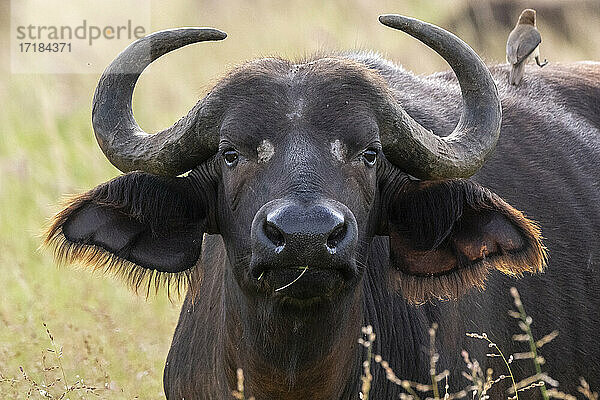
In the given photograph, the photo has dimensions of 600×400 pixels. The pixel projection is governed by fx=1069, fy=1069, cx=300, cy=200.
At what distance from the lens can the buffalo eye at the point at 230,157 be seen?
15.0 ft

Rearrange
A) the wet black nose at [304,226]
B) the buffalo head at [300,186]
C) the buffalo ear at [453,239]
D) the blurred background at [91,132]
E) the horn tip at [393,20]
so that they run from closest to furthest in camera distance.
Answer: the wet black nose at [304,226]
the buffalo head at [300,186]
the horn tip at [393,20]
the buffalo ear at [453,239]
the blurred background at [91,132]

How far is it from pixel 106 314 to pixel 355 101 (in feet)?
12.9

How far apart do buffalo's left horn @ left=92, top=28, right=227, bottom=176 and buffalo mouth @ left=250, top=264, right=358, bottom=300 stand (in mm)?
744

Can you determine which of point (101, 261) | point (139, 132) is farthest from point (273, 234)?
point (101, 261)

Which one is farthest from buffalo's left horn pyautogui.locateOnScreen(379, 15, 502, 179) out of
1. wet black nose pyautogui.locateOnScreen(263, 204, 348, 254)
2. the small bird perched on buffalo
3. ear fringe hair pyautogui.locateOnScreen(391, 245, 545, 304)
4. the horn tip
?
the small bird perched on buffalo

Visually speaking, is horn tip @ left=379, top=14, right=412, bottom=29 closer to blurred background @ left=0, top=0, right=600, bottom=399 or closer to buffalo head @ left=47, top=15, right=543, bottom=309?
buffalo head @ left=47, top=15, right=543, bottom=309

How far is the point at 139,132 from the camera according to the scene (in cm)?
495

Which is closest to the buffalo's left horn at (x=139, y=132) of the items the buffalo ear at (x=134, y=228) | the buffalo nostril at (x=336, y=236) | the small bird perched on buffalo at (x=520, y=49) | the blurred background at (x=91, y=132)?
the buffalo ear at (x=134, y=228)

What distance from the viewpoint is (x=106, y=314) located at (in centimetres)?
792

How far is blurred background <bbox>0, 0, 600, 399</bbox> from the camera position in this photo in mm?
7453

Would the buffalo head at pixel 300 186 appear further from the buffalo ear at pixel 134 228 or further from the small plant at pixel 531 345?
the small plant at pixel 531 345

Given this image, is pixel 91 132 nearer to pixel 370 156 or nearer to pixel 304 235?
pixel 370 156

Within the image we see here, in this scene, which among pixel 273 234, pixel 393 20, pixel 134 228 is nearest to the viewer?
pixel 273 234

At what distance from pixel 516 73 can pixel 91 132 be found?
6.67 meters
